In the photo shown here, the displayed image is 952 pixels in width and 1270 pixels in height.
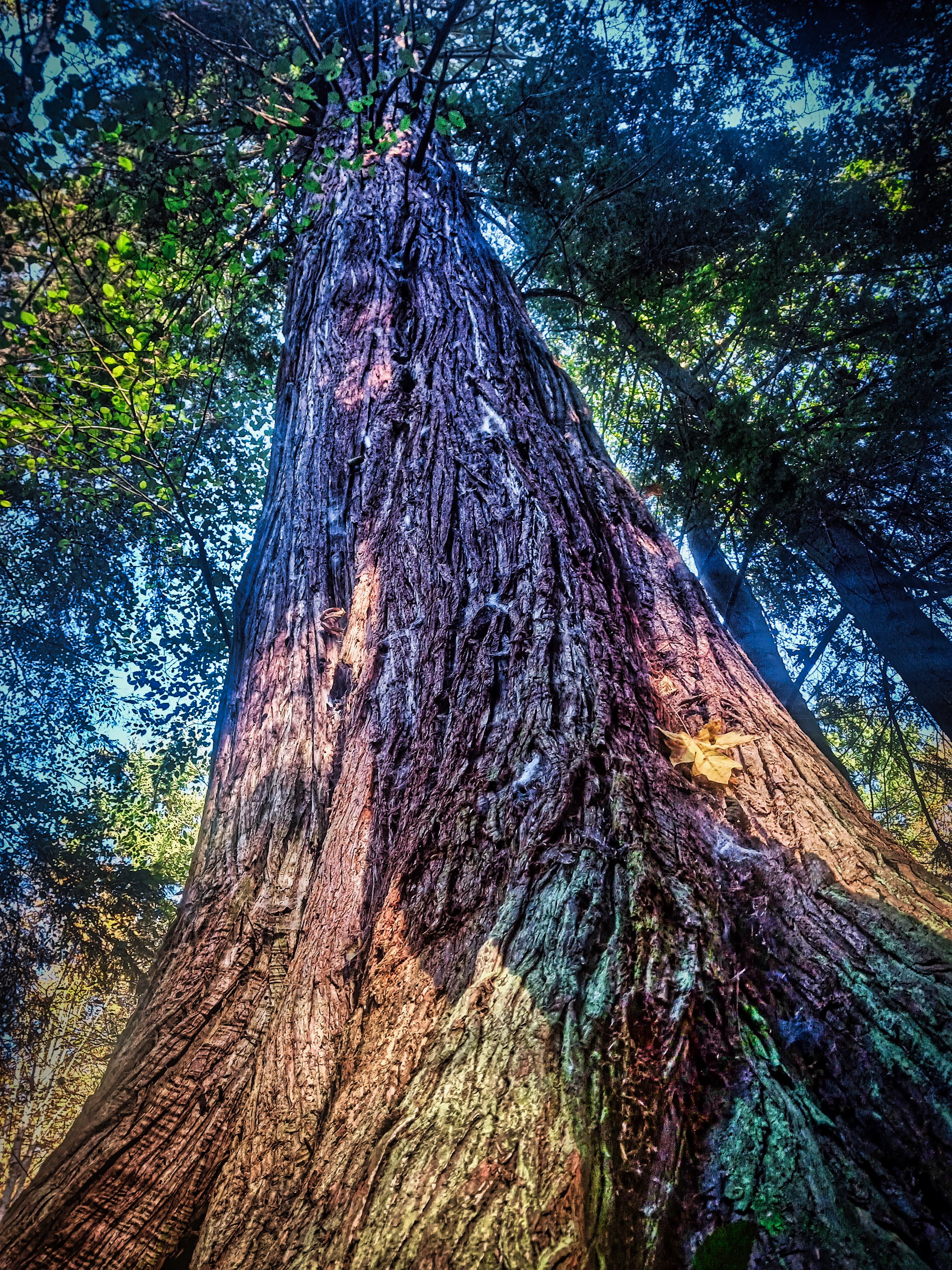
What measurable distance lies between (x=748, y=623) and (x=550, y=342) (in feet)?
15.3

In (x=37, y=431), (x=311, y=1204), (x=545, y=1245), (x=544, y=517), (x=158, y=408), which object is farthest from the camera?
(x=158, y=408)

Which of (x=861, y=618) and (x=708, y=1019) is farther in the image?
(x=861, y=618)

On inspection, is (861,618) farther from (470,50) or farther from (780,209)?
(470,50)

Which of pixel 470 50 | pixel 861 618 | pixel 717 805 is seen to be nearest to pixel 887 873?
pixel 717 805

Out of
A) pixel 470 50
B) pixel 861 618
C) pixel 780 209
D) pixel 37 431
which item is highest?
pixel 470 50

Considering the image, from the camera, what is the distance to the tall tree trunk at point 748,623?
5.02 meters

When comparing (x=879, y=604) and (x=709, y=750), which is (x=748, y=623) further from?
(x=709, y=750)

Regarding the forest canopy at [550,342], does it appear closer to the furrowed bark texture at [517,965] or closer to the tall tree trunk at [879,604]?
the tall tree trunk at [879,604]

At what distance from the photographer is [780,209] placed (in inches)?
220

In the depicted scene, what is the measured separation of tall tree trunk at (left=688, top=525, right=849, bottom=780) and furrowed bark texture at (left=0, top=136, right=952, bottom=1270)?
3516mm

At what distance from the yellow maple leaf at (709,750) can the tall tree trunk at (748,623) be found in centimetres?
359

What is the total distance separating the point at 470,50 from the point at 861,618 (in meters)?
7.90

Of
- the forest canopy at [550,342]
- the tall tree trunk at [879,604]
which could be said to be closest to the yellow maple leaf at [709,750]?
the forest canopy at [550,342]

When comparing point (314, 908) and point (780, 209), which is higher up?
point (780, 209)
